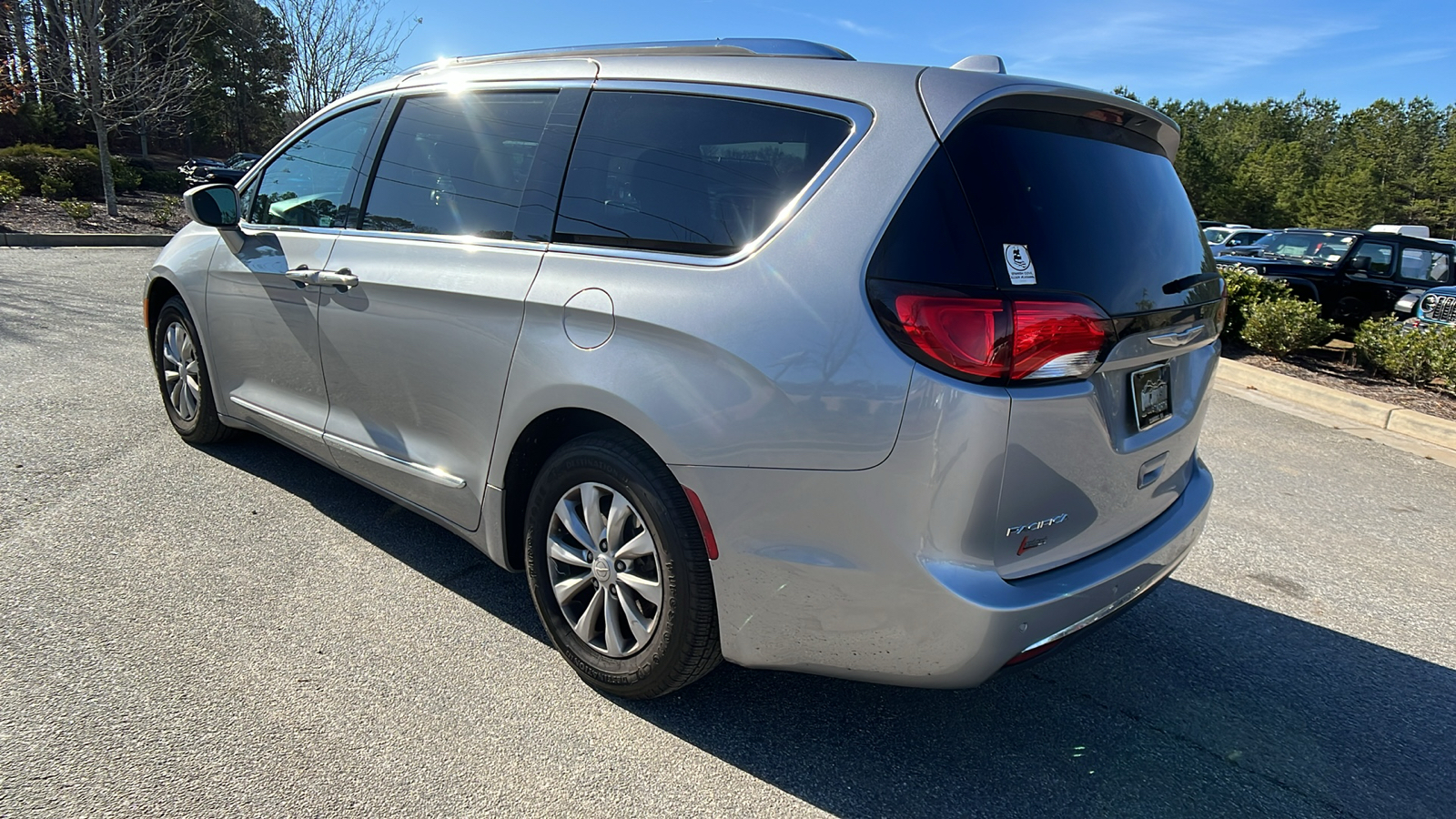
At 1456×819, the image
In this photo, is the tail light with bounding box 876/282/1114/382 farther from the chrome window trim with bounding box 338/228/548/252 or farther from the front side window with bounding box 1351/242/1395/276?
the front side window with bounding box 1351/242/1395/276

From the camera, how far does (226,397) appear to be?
4.16 meters

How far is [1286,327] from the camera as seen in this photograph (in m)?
9.07

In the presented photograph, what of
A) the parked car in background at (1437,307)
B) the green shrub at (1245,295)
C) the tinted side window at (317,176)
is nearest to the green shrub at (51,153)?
the tinted side window at (317,176)

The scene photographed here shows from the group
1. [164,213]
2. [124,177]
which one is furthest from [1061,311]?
[124,177]

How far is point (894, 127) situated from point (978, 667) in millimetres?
1313

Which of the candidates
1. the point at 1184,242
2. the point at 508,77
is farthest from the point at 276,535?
the point at 1184,242

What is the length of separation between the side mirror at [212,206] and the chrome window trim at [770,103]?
2230 millimetres

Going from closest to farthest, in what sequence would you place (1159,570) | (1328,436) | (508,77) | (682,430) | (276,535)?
(682,430) → (1159,570) → (508,77) → (276,535) → (1328,436)

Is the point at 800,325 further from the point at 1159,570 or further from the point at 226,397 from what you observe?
the point at 226,397

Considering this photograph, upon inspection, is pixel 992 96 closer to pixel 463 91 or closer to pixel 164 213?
pixel 463 91

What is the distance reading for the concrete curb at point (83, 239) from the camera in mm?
13695

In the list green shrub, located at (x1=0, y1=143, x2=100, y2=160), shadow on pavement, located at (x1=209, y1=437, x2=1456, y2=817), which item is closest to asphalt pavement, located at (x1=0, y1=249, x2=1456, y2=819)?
shadow on pavement, located at (x1=209, y1=437, x2=1456, y2=817)

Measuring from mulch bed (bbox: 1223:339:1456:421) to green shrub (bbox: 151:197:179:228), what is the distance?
64.1 feet

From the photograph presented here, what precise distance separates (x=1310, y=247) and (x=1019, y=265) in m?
14.9
